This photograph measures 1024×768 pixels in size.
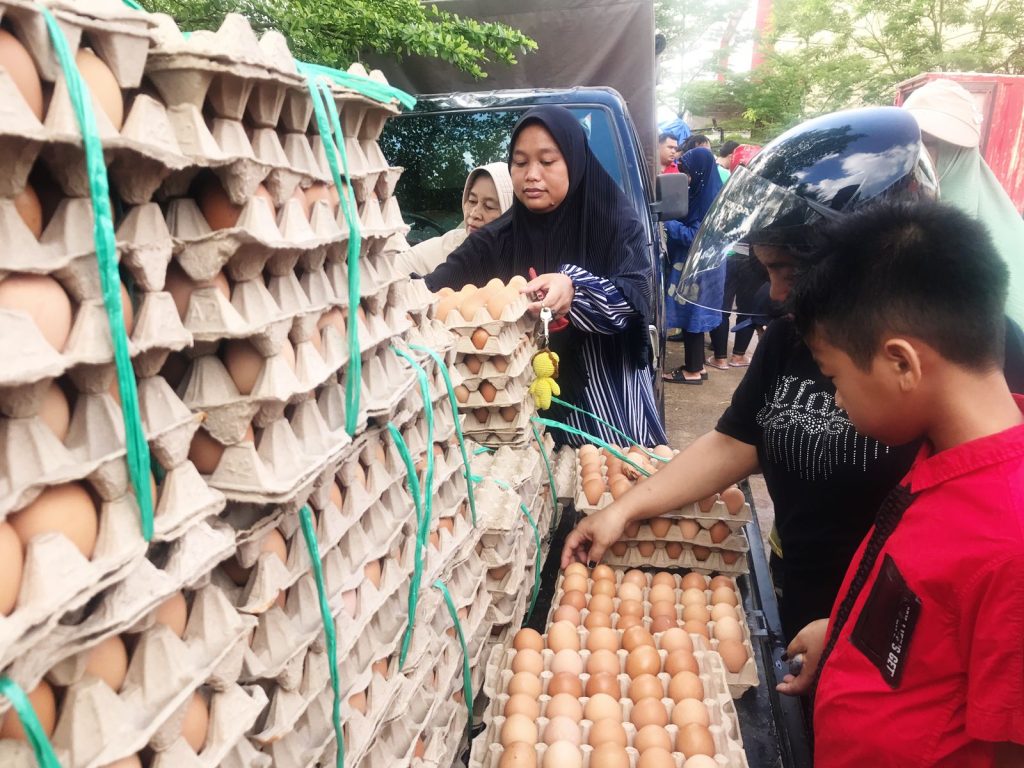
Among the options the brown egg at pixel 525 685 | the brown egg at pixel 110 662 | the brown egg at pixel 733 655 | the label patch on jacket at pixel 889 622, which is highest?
the brown egg at pixel 110 662

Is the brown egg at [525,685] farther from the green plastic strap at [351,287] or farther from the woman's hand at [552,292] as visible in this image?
the woman's hand at [552,292]

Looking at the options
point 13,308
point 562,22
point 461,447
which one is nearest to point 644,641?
point 461,447

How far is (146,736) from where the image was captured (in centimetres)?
78

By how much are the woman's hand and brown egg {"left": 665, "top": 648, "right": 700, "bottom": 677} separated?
132 cm

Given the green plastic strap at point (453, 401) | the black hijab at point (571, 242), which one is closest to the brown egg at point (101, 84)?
the green plastic strap at point (453, 401)

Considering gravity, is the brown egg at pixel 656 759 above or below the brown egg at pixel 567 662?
above

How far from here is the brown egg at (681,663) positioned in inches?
71.3

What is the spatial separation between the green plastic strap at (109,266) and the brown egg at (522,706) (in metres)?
1.13

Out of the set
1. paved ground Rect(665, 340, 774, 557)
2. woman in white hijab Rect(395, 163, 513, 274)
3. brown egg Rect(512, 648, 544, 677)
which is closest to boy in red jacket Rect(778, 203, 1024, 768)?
brown egg Rect(512, 648, 544, 677)

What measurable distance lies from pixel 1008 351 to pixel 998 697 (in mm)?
937

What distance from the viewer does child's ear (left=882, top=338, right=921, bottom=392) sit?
1308 mm

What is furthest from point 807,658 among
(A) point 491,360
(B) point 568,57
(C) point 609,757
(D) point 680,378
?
(D) point 680,378

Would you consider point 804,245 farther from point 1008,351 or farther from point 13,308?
point 13,308

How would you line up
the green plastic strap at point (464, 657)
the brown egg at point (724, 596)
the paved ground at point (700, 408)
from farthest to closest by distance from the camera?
the paved ground at point (700, 408)
the brown egg at point (724, 596)
the green plastic strap at point (464, 657)
